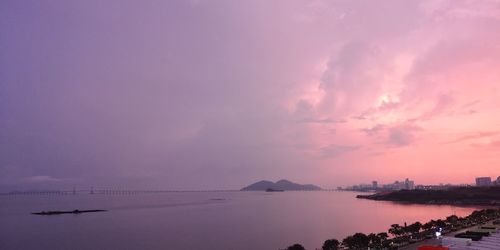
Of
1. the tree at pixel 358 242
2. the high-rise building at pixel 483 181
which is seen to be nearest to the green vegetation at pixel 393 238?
the tree at pixel 358 242

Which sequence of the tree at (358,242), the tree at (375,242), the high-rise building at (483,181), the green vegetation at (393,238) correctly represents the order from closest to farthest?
1. the tree at (375,242)
2. the green vegetation at (393,238)
3. the tree at (358,242)
4. the high-rise building at (483,181)

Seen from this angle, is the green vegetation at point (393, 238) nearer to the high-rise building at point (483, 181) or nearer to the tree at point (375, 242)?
the tree at point (375, 242)

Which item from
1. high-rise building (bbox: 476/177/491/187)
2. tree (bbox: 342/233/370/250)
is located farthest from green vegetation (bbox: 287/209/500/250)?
high-rise building (bbox: 476/177/491/187)

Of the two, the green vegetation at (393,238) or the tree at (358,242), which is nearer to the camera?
the green vegetation at (393,238)

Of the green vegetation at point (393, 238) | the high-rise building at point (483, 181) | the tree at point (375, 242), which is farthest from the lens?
the high-rise building at point (483, 181)

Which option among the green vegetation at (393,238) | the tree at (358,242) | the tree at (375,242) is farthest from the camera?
the tree at (358,242)

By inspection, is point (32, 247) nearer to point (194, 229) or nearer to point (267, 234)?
point (194, 229)

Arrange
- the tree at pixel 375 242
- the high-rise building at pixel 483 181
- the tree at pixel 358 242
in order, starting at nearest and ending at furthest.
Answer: the tree at pixel 375 242, the tree at pixel 358 242, the high-rise building at pixel 483 181

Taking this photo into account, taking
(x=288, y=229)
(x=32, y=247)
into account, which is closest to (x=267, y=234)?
(x=288, y=229)

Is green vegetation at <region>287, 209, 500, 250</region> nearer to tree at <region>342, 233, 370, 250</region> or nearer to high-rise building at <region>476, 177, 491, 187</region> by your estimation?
tree at <region>342, 233, 370, 250</region>

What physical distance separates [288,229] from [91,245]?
1711cm

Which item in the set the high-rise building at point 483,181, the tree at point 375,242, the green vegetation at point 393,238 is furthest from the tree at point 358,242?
the high-rise building at point 483,181

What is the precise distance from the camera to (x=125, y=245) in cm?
2819

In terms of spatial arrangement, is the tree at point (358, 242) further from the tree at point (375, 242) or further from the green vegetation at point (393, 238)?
the tree at point (375, 242)
